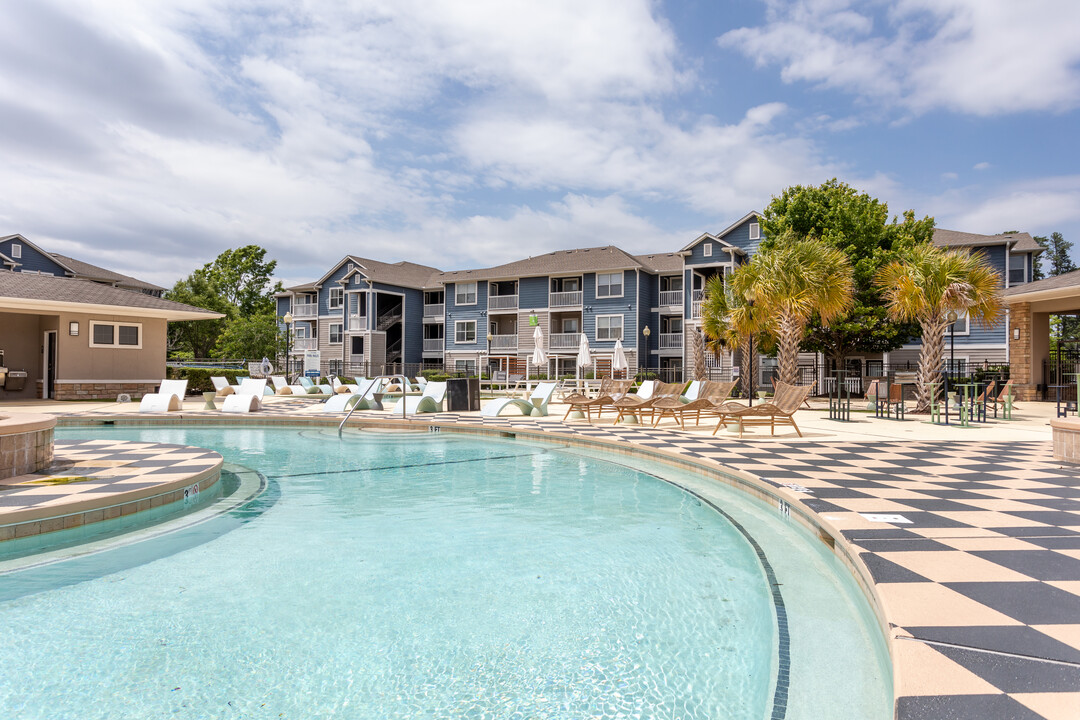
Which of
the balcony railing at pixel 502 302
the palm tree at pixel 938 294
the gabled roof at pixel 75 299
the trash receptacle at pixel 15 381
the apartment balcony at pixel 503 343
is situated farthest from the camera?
the balcony railing at pixel 502 302

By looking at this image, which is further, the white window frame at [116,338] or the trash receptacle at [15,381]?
the white window frame at [116,338]

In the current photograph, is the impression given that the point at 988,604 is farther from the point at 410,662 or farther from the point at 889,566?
the point at 410,662

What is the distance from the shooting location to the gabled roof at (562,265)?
1303 inches

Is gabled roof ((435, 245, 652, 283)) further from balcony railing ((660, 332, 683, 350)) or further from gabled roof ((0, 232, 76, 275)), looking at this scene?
gabled roof ((0, 232, 76, 275))

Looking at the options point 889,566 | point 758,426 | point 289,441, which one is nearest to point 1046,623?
point 889,566

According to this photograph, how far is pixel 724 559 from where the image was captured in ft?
13.1

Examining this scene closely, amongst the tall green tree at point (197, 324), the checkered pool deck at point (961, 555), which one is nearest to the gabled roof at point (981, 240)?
the checkered pool deck at point (961, 555)

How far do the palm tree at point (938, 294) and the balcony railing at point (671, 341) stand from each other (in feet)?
58.0

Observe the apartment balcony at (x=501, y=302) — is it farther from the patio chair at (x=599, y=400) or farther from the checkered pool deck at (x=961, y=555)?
the checkered pool deck at (x=961, y=555)

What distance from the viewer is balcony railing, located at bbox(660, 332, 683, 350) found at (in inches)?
1297

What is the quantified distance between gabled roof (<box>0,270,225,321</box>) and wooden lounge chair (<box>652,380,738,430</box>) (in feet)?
55.5

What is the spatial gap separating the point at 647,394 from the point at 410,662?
11977 mm

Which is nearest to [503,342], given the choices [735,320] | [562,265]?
[562,265]

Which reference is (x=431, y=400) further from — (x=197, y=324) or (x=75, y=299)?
(x=197, y=324)
